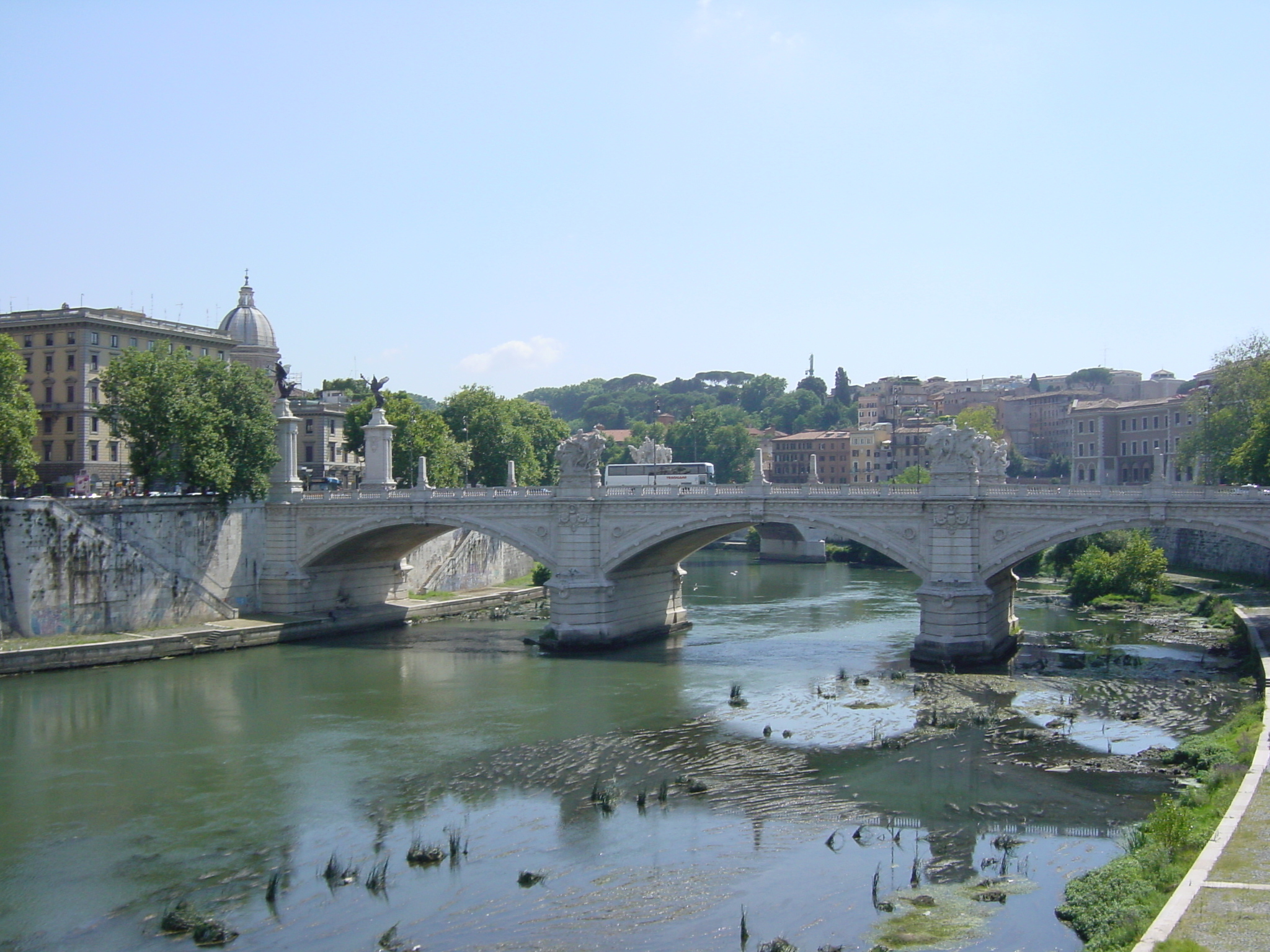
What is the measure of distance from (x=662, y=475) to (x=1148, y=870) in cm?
3198

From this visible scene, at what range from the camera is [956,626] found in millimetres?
38875

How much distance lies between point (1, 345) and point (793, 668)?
31.4m

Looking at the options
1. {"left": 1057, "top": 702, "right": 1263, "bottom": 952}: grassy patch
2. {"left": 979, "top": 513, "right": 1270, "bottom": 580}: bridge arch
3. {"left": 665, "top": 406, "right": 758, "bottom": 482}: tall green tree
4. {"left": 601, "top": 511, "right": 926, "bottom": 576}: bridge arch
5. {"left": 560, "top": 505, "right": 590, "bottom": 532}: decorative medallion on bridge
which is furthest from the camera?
{"left": 665, "top": 406, "right": 758, "bottom": 482}: tall green tree

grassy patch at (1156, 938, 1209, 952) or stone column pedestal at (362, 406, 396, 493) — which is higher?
stone column pedestal at (362, 406, 396, 493)

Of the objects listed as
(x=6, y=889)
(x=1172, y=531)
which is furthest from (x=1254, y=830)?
(x=1172, y=531)

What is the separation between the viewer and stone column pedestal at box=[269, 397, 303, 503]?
51031 mm

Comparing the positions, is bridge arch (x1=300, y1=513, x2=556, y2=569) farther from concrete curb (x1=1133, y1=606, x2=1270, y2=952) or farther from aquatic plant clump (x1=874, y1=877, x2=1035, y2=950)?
concrete curb (x1=1133, y1=606, x2=1270, y2=952)

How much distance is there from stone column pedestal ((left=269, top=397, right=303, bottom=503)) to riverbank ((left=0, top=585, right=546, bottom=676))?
5.08 m

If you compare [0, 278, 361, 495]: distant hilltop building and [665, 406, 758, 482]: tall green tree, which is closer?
[0, 278, 361, 495]: distant hilltop building

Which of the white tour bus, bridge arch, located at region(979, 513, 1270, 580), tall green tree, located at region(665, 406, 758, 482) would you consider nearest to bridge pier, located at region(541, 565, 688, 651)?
the white tour bus

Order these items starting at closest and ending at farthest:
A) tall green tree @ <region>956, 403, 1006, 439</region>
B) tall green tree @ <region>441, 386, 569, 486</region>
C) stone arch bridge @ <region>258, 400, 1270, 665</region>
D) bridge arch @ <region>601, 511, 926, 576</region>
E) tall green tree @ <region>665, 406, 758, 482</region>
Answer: stone arch bridge @ <region>258, 400, 1270, 665</region>, bridge arch @ <region>601, 511, 926, 576</region>, tall green tree @ <region>441, 386, 569, 486</region>, tall green tree @ <region>956, 403, 1006, 439</region>, tall green tree @ <region>665, 406, 758, 482</region>

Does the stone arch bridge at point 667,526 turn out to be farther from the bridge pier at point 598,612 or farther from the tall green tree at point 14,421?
the tall green tree at point 14,421

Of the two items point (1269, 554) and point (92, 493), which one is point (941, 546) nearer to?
point (1269, 554)

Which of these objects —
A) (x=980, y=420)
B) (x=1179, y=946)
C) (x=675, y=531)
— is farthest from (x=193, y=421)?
(x=980, y=420)
